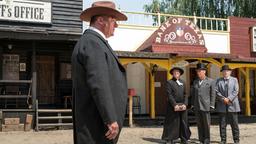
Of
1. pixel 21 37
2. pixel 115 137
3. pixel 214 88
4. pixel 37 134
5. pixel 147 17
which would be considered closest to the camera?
pixel 115 137

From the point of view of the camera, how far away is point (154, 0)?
3966 cm

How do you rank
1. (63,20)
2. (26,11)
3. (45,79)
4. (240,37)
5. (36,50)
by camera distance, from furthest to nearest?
(240,37), (45,79), (36,50), (63,20), (26,11)

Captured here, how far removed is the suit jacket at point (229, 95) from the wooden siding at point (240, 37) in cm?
1014

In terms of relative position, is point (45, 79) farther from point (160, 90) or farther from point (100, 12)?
point (100, 12)

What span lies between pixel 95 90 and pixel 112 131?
14.0 inches

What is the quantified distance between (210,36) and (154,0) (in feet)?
65.1

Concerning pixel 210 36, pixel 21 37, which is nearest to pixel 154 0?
pixel 210 36

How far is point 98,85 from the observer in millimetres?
3652

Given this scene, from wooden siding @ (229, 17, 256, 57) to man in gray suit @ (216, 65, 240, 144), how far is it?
1017 centimetres

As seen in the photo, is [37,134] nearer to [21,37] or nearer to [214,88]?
[21,37]

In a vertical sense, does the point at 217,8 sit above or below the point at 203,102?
above

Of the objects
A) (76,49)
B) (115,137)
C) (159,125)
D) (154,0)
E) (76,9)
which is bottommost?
(159,125)

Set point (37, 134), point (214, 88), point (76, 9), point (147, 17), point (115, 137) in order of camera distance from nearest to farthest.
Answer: point (115, 137) → point (214, 88) → point (37, 134) → point (76, 9) → point (147, 17)

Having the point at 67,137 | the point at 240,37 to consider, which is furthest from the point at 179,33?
the point at 67,137
